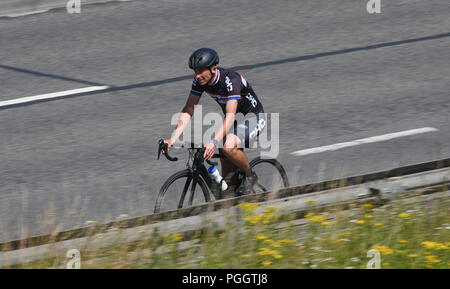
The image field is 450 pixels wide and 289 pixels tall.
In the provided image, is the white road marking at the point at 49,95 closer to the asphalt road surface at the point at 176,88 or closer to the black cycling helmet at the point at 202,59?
the asphalt road surface at the point at 176,88

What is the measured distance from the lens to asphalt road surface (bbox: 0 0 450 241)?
899 cm

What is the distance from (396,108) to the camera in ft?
35.7

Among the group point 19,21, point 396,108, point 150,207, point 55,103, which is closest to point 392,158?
point 396,108

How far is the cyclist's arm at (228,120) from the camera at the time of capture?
743 cm

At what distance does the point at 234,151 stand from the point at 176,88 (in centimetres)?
407

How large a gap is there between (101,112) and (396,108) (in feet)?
13.4

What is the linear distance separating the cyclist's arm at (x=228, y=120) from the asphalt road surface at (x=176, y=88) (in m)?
1.34

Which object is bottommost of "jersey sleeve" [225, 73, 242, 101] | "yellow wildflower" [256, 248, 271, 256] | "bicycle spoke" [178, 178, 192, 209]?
"yellow wildflower" [256, 248, 271, 256]

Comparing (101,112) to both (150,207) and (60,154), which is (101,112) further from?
(150,207)

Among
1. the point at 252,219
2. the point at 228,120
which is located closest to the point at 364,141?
the point at 228,120

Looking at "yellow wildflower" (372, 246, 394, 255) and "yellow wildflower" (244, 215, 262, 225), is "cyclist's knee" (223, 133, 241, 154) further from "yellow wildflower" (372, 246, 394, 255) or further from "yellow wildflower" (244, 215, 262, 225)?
"yellow wildflower" (372, 246, 394, 255)

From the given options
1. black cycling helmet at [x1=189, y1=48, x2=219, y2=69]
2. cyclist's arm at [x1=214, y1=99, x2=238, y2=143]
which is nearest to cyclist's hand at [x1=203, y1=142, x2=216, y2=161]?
cyclist's arm at [x1=214, y1=99, x2=238, y2=143]

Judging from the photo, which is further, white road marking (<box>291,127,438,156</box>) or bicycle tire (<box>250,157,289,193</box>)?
white road marking (<box>291,127,438,156</box>)

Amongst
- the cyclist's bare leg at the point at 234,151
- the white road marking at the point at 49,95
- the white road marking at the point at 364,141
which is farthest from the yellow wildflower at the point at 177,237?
the white road marking at the point at 49,95
